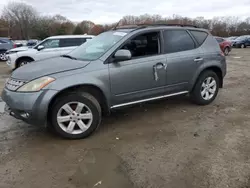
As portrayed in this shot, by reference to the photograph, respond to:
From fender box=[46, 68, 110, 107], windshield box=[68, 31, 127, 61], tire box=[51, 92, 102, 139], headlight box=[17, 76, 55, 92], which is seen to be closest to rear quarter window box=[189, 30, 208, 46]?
windshield box=[68, 31, 127, 61]

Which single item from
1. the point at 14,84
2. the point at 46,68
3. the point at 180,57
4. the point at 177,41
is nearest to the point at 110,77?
the point at 46,68

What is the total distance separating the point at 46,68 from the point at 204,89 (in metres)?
3.31

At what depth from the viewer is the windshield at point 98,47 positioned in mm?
4077

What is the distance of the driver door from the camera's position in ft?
13.0

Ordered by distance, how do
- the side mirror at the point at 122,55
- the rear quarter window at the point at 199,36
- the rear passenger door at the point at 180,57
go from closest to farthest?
the side mirror at the point at 122,55 < the rear passenger door at the point at 180,57 < the rear quarter window at the point at 199,36

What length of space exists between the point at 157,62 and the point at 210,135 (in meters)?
1.53

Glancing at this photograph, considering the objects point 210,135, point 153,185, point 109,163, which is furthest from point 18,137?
point 210,135

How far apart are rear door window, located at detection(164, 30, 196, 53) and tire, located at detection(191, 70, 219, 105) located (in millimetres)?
693

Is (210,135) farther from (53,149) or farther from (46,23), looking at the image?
(46,23)

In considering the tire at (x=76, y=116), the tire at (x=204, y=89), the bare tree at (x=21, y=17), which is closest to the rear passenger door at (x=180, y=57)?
the tire at (x=204, y=89)

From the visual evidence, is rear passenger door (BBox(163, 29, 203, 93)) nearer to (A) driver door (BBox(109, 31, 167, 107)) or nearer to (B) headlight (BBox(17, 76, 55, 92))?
(A) driver door (BBox(109, 31, 167, 107))

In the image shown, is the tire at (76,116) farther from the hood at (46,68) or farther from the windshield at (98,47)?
the windshield at (98,47)

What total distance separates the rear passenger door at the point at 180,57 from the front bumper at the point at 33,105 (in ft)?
7.29

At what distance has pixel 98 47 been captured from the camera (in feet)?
14.3
